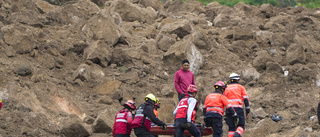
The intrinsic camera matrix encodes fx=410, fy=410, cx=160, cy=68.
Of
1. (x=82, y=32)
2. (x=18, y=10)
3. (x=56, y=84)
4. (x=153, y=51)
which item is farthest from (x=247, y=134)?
(x=18, y=10)

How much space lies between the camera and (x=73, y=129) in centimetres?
946

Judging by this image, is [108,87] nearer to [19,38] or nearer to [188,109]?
[19,38]

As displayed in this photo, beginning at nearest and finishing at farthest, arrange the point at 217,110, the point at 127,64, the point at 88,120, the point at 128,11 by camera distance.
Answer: the point at 217,110 → the point at 88,120 → the point at 127,64 → the point at 128,11

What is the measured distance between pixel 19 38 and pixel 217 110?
7.24m

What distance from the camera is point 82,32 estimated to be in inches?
605

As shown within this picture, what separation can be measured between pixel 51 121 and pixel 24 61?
2990mm

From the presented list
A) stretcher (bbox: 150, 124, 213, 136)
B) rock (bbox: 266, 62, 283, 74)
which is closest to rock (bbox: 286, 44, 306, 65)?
rock (bbox: 266, 62, 283, 74)

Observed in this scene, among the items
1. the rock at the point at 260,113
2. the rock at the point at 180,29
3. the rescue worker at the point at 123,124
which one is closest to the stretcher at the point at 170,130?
the rescue worker at the point at 123,124

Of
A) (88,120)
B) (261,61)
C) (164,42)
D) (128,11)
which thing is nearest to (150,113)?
(88,120)

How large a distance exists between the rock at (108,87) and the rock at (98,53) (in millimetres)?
1430

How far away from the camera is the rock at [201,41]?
1634cm

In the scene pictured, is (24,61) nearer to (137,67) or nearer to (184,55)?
(137,67)

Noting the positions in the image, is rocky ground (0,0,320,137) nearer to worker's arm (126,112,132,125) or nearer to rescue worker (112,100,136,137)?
rescue worker (112,100,136,137)

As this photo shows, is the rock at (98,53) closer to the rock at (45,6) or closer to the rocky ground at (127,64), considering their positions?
the rocky ground at (127,64)
